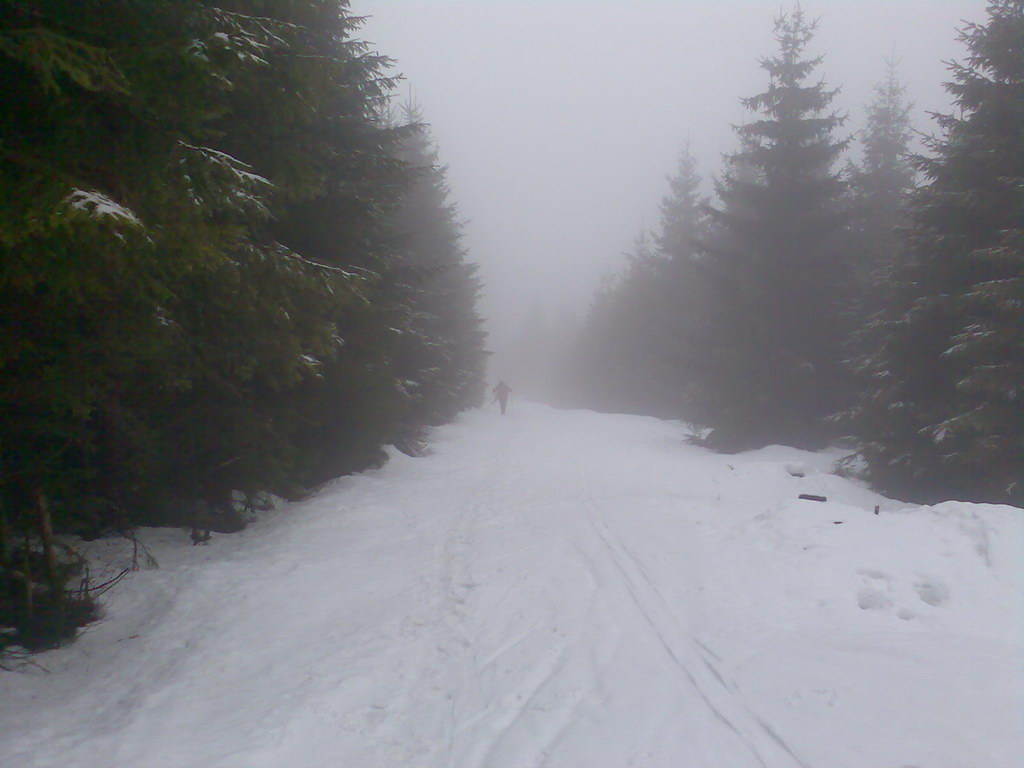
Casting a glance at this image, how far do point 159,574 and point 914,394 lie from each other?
15447 mm

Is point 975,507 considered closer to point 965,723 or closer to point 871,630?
point 871,630

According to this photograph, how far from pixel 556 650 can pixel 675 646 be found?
44.1 inches

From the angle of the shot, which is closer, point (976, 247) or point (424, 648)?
point (424, 648)

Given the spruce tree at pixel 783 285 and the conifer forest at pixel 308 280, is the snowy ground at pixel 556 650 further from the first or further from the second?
the spruce tree at pixel 783 285

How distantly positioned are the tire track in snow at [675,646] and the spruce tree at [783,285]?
13.1m

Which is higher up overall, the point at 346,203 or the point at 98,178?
the point at 346,203

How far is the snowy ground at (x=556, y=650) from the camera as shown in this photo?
404 cm

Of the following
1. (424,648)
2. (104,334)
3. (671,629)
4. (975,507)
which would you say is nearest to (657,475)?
(975,507)

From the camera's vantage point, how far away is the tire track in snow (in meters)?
4.13

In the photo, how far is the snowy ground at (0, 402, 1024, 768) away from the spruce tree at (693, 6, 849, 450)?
11.6m

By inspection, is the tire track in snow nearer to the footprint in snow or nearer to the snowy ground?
the snowy ground

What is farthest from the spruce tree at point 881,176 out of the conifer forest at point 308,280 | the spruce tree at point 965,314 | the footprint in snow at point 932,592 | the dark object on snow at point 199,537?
the dark object on snow at point 199,537

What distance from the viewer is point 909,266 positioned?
565 inches

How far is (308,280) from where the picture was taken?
579 cm
